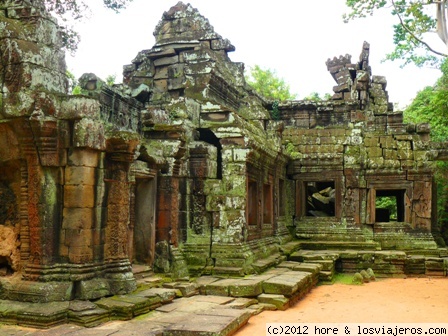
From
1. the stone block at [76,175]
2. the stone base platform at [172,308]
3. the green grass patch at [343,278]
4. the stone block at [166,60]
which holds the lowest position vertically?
the green grass patch at [343,278]

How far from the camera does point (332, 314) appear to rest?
26.3 feet

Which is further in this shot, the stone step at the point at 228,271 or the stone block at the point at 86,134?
the stone step at the point at 228,271

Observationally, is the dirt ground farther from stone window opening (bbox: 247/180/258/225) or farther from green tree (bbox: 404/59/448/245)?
green tree (bbox: 404/59/448/245)

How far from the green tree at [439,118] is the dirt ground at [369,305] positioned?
459cm

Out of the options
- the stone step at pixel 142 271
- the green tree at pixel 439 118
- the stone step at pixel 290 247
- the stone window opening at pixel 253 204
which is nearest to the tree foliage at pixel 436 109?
the green tree at pixel 439 118

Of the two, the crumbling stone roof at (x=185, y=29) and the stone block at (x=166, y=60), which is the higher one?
the crumbling stone roof at (x=185, y=29)

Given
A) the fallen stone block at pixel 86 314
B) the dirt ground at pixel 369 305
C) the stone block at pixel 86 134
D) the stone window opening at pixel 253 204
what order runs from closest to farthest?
the fallen stone block at pixel 86 314
the stone block at pixel 86 134
the dirt ground at pixel 369 305
the stone window opening at pixel 253 204

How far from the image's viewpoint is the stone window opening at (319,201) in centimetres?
1674

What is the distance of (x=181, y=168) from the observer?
9500 mm

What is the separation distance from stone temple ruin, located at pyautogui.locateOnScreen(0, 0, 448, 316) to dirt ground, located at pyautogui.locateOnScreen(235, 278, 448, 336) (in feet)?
4.46

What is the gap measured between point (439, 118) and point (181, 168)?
1552cm

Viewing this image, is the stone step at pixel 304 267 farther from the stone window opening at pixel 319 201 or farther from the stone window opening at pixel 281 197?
the stone window opening at pixel 319 201

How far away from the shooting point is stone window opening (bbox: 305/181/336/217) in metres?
16.7

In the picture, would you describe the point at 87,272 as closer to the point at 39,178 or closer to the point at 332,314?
the point at 39,178
